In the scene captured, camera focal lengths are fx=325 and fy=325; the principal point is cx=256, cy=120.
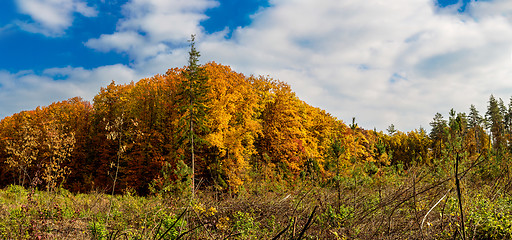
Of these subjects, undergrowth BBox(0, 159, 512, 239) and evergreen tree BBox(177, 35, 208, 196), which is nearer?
undergrowth BBox(0, 159, 512, 239)

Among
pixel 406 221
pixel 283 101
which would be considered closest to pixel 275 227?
pixel 406 221

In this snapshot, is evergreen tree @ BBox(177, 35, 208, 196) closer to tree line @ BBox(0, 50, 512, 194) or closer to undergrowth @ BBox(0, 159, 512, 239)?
tree line @ BBox(0, 50, 512, 194)

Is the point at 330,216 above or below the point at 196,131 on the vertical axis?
below

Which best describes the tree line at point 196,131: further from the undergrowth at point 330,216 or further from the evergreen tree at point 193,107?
the undergrowth at point 330,216

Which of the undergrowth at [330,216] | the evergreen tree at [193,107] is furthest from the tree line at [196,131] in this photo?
the undergrowth at [330,216]

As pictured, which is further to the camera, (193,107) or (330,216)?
(193,107)

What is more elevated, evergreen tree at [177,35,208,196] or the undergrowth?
evergreen tree at [177,35,208,196]

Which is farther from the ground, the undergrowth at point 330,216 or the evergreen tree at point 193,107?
the evergreen tree at point 193,107

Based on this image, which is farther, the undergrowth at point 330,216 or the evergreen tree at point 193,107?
the evergreen tree at point 193,107

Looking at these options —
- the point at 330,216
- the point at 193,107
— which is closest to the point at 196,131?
the point at 193,107

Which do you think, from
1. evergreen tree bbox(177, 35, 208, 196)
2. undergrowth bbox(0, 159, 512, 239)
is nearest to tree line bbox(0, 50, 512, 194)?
evergreen tree bbox(177, 35, 208, 196)

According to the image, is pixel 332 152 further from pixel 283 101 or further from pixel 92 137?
pixel 92 137

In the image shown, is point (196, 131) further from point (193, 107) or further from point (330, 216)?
point (330, 216)

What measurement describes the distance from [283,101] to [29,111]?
1358 inches
